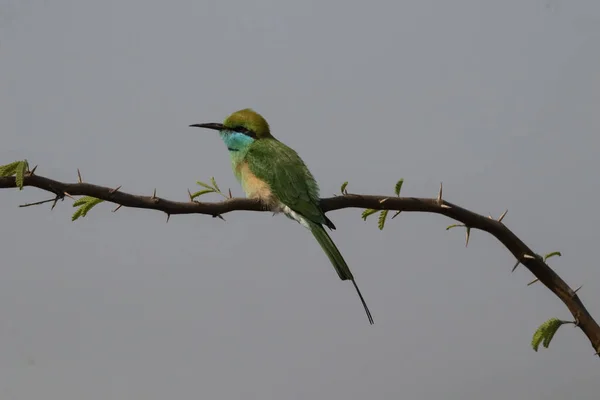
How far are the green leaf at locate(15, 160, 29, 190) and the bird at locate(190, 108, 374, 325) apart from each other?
0.78m

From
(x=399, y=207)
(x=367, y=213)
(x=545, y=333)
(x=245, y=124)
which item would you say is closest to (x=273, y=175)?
(x=245, y=124)

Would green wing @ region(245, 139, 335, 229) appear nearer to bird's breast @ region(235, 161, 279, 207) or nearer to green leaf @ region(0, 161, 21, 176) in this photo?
bird's breast @ region(235, 161, 279, 207)

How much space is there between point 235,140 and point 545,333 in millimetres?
1332

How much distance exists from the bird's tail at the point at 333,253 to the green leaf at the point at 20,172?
704 millimetres

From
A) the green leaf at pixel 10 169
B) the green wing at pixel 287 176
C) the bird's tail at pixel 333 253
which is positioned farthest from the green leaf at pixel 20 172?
the green wing at pixel 287 176

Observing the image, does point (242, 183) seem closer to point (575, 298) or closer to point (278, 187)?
point (278, 187)

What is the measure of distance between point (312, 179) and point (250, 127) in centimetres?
42

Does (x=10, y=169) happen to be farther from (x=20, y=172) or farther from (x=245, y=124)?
(x=245, y=124)

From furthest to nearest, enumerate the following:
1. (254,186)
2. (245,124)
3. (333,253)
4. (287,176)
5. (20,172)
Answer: (245,124)
(254,186)
(287,176)
(333,253)
(20,172)

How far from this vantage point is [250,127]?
102 inches

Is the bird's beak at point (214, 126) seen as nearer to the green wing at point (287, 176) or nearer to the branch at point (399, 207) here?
the green wing at point (287, 176)

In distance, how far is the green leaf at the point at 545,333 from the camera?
1.62 meters

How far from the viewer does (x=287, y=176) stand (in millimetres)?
2309

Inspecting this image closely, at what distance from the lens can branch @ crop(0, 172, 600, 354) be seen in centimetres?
125
